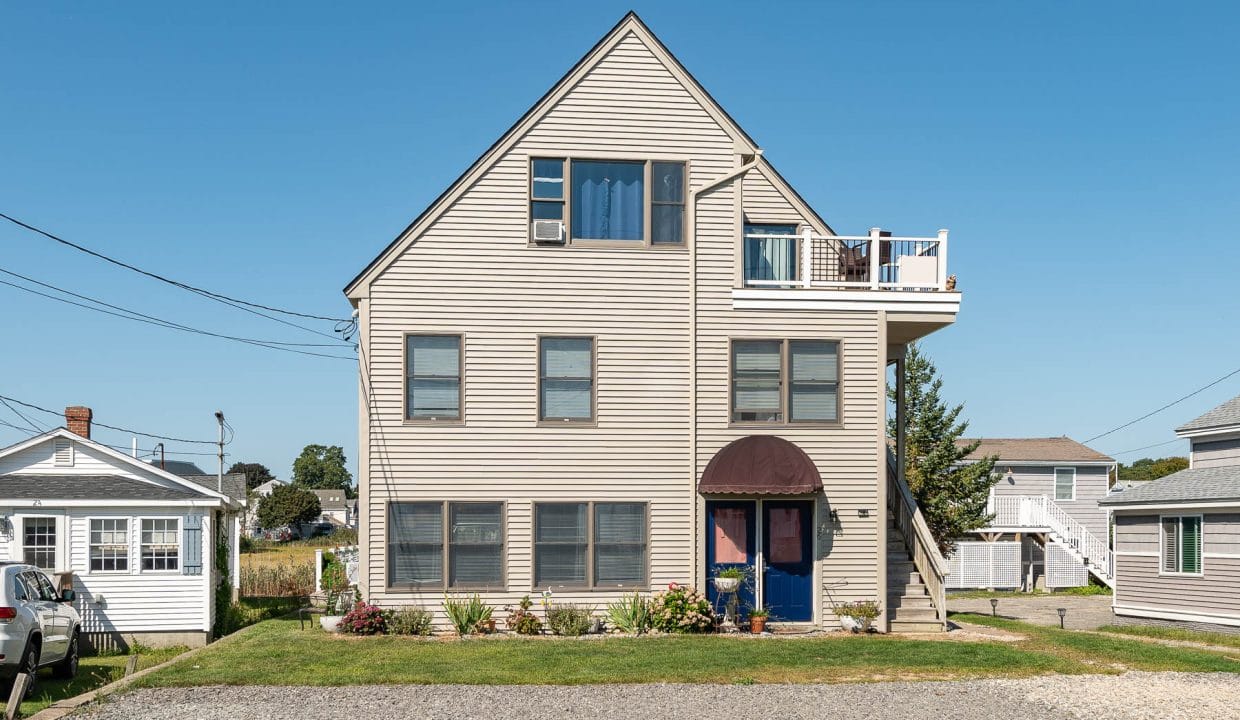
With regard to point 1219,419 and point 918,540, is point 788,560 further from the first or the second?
point 1219,419

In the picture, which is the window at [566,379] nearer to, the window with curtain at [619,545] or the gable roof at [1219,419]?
the window with curtain at [619,545]

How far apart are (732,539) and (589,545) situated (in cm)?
263

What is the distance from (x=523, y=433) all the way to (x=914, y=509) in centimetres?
774

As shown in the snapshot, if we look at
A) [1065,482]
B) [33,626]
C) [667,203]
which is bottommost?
[1065,482]

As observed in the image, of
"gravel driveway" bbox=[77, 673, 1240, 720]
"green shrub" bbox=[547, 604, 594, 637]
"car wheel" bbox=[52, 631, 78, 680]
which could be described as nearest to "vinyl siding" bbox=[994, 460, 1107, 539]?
"green shrub" bbox=[547, 604, 594, 637]

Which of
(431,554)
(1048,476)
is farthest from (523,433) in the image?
(1048,476)

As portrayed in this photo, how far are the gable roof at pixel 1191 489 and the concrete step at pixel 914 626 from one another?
8.59 meters

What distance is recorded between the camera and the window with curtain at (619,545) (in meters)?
20.2

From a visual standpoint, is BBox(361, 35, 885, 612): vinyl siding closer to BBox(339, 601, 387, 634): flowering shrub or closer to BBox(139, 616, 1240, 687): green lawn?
BBox(339, 601, 387, 634): flowering shrub

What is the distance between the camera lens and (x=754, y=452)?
65.6ft

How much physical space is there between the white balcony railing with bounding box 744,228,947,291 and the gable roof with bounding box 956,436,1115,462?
27.5 metres

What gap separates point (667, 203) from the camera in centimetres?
2092

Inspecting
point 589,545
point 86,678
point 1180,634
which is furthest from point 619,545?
point 1180,634

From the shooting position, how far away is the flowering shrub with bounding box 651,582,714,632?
19.6 m
